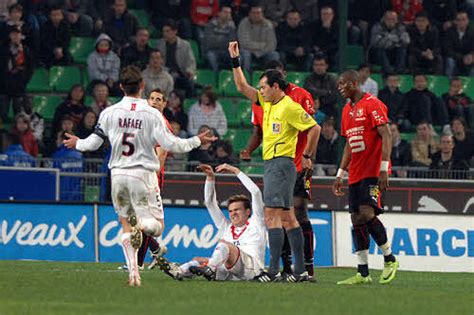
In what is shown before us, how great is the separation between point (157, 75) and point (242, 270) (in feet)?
32.7

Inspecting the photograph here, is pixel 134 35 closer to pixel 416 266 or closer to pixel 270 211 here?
pixel 416 266

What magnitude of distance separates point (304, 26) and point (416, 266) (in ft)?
24.9

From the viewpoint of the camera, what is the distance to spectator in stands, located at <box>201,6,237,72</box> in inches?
1022

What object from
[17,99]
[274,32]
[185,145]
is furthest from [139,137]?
[274,32]

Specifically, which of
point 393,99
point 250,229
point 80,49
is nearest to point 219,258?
point 250,229

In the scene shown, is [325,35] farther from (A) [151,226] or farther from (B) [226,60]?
(A) [151,226]

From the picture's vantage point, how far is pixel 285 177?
1450cm

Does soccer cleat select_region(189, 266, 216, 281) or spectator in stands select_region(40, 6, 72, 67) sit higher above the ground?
spectator in stands select_region(40, 6, 72, 67)

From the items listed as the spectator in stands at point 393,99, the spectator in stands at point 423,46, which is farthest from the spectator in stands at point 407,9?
the spectator in stands at point 393,99

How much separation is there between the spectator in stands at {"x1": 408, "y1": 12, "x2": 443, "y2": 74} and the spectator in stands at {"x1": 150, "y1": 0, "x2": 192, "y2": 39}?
3805mm

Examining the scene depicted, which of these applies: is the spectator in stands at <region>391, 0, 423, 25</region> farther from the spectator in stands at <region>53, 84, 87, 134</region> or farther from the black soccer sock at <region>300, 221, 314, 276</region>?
the black soccer sock at <region>300, 221, 314, 276</region>

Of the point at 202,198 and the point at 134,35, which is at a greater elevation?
the point at 134,35

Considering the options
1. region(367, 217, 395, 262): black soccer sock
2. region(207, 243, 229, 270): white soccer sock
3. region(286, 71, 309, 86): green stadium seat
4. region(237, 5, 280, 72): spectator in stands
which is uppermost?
region(237, 5, 280, 72): spectator in stands

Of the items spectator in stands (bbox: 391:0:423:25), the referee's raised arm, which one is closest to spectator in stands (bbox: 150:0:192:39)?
spectator in stands (bbox: 391:0:423:25)
